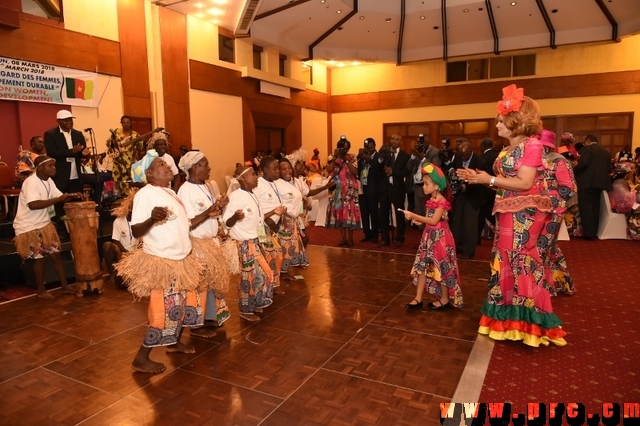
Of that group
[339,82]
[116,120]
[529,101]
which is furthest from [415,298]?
[339,82]

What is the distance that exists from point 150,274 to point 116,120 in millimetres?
7372

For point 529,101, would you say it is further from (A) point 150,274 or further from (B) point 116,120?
(B) point 116,120

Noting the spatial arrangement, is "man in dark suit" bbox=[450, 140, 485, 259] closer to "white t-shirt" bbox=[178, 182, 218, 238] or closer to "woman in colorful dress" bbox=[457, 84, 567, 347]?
"woman in colorful dress" bbox=[457, 84, 567, 347]

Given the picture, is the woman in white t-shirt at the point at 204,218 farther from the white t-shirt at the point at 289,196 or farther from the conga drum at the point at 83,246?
the conga drum at the point at 83,246

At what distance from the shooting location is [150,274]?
305 cm

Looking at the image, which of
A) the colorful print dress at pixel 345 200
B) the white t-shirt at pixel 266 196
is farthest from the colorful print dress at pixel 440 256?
the colorful print dress at pixel 345 200

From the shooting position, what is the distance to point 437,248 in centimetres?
423

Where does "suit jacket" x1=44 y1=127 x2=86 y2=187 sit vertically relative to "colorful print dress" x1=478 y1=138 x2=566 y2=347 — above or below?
above

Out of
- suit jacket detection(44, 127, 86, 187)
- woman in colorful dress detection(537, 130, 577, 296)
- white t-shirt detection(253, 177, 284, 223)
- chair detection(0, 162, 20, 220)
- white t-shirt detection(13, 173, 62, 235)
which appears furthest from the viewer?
chair detection(0, 162, 20, 220)

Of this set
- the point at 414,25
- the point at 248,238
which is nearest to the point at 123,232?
the point at 248,238

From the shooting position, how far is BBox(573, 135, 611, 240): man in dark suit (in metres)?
7.77

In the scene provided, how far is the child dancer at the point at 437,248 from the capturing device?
418 centimetres

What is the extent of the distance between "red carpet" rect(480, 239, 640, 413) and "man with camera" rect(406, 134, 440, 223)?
3.27 m

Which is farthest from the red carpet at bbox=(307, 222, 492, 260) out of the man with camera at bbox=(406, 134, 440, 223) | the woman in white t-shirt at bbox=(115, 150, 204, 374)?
the woman in white t-shirt at bbox=(115, 150, 204, 374)
